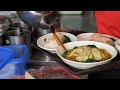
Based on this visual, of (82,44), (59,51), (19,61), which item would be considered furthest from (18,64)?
(82,44)

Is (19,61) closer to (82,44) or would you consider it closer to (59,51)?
(59,51)

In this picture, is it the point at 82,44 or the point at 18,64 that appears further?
the point at 82,44

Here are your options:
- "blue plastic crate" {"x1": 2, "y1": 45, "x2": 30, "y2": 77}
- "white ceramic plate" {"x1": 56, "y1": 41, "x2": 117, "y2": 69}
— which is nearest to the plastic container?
"blue plastic crate" {"x1": 2, "y1": 45, "x2": 30, "y2": 77}

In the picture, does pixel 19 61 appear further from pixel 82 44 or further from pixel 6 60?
pixel 82 44

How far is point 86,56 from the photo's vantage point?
3.37 ft

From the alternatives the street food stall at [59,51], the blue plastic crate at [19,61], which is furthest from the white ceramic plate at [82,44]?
the blue plastic crate at [19,61]

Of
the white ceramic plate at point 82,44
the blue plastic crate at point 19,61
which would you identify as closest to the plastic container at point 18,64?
the blue plastic crate at point 19,61

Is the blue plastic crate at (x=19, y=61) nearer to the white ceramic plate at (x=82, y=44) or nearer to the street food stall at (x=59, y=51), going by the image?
the street food stall at (x=59, y=51)

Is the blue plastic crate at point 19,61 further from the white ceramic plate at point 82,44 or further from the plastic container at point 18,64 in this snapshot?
the white ceramic plate at point 82,44
